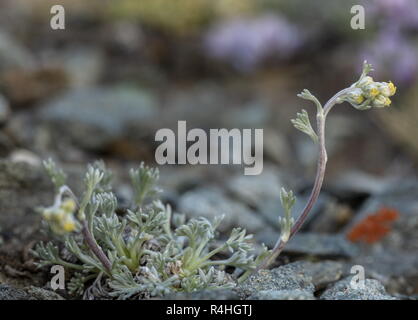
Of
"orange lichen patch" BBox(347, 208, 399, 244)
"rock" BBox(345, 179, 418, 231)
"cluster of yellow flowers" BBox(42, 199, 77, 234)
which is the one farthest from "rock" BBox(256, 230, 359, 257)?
"cluster of yellow flowers" BBox(42, 199, 77, 234)

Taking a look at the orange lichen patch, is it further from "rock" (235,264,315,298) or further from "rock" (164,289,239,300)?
"rock" (164,289,239,300)

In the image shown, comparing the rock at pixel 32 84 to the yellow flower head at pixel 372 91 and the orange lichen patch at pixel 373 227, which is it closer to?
the orange lichen patch at pixel 373 227

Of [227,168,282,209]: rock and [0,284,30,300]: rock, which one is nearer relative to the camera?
[0,284,30,300]: rock

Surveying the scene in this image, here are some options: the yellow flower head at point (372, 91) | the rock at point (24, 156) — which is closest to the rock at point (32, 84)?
the rock at point (24, 156)

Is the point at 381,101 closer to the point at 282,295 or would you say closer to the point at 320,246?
the point at 282,295
